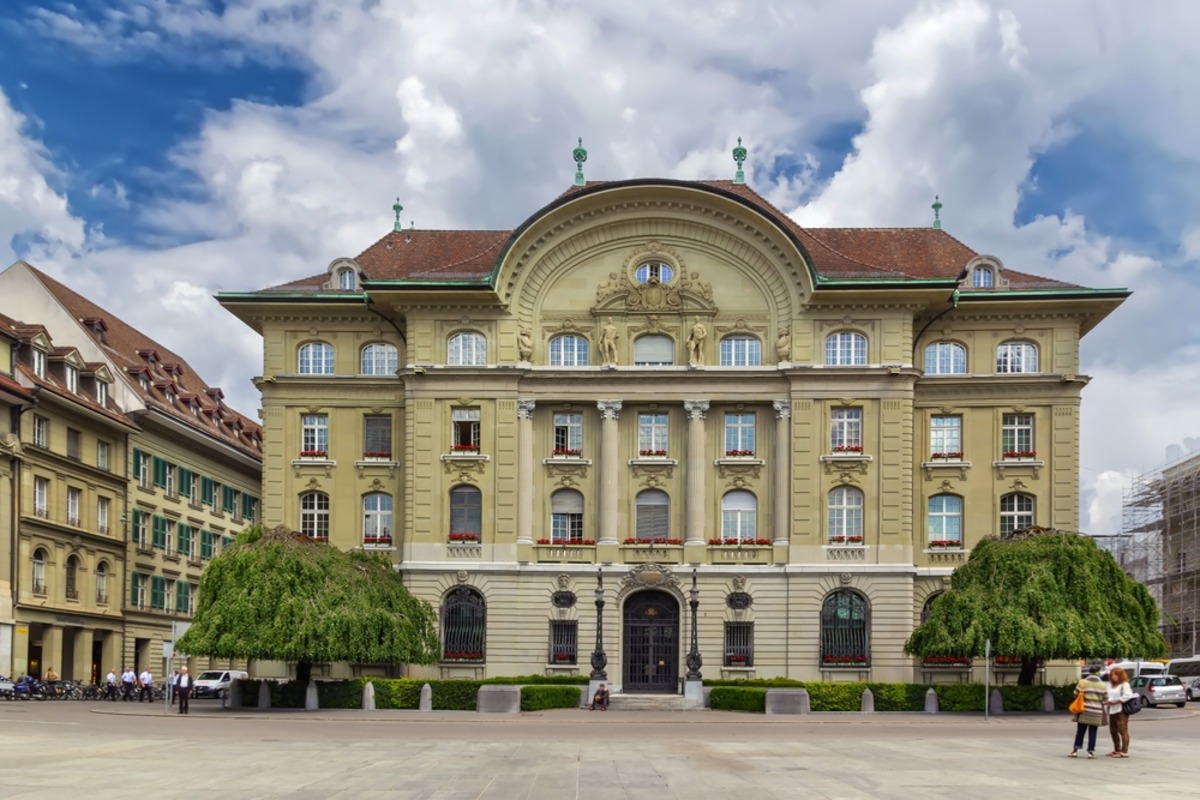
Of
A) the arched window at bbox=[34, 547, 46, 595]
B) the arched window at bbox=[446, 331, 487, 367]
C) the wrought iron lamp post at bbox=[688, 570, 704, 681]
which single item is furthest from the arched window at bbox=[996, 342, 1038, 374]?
the arched window at bbox=[34, 547, 46, 595]

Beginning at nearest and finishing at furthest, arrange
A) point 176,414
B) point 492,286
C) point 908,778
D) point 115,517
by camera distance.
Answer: point 908,778, point 492,286, point 115,517, point 176,414

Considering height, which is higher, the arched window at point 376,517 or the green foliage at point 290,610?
the arched window at point 376,517

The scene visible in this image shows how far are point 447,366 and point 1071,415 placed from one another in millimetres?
25760

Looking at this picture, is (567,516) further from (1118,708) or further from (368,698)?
(1118,708)

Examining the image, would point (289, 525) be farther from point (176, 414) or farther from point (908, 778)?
point (908, 778)

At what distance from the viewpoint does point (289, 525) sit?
2584 inches

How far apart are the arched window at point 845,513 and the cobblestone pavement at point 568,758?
14.5m

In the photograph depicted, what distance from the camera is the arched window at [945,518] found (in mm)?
64688

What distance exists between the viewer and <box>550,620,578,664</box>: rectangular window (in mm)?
62750

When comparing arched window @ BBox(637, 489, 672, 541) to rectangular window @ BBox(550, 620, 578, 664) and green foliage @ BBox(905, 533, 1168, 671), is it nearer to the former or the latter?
rectangular window @ BBox(550, 620, 578, 664)

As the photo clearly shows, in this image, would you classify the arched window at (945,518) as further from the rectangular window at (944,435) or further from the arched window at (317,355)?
the arched window at (317,355)

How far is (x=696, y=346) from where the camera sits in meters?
63.8

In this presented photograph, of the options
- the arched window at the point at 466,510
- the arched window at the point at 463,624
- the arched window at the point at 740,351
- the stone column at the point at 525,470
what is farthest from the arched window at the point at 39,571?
the arched window at the point at 740,351

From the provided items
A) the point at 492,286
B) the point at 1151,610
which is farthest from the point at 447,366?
the point at 1151,610
